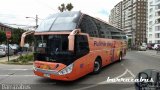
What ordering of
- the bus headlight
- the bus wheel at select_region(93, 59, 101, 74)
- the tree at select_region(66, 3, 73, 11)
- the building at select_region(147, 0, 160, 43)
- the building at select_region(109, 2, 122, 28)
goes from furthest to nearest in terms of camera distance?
the building at select_region(109, 2, 122, 28) → the building at select_region(147, 0, 160, 43) → the tree at select_region(66, 3, 73, 11) → the bus wheel at select_region(93, 59, 101, 74) → the bus headlight

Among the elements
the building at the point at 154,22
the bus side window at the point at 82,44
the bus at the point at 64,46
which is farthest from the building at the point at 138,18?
the bus side window at the point at 82,44

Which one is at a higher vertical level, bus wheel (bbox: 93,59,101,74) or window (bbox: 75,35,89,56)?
window (bbox: 75,35,89,56)

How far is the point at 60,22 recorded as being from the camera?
10.2 metres

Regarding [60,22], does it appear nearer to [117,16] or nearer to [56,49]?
[56,49]

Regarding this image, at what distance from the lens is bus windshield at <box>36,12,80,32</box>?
992 cm

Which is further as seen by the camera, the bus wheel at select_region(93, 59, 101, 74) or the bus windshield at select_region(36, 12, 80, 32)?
the bus wheel at select_region(93, 59, 101, 74)

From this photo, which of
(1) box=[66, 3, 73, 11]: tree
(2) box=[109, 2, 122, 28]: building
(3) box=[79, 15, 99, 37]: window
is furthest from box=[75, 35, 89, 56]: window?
(2) box=[109, 2, 122, 28]: building

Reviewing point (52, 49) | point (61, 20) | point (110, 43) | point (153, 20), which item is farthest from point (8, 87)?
point (153, 20)

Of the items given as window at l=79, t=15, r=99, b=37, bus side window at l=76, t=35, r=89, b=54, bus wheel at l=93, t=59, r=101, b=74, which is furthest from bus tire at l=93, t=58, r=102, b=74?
bus side window at l=76, t=35, r=89, b=54

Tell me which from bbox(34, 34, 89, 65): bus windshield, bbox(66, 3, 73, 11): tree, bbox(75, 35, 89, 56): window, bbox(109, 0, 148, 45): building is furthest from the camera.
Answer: bbox(109, 0, 148, 45): building

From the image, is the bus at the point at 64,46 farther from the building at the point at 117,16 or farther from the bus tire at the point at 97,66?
the building at the point at 117,16

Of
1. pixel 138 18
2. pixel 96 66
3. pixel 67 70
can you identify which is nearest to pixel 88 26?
pixel 96 66

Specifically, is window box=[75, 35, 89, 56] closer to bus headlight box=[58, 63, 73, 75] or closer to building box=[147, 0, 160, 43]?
bus headlight box=[58, 63, 73, 75]

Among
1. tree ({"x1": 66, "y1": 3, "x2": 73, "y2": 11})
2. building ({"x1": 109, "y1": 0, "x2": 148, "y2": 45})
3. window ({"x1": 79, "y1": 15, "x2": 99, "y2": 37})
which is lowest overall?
window ({"x1": 79, "y1": 15, "x2": 99, "y2": 37})
